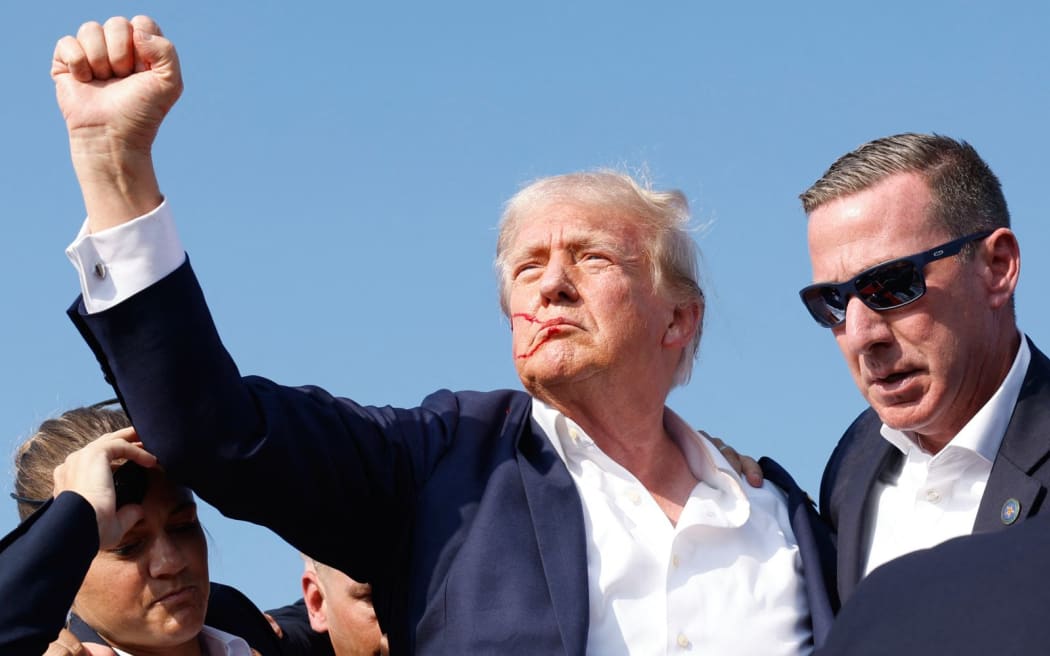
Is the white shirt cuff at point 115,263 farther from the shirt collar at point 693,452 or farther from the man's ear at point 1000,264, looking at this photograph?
the man's ear at point 1000,264

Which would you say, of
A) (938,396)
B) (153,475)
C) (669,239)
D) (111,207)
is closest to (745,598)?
(938,396)

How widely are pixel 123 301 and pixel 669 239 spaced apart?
1961 mm

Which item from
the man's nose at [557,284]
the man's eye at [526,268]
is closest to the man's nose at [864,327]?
the man's nose at [557,284]

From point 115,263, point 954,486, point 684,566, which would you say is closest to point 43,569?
point 115,263

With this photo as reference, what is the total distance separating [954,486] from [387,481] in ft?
5.48

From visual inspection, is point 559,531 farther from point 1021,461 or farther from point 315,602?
point 315,602

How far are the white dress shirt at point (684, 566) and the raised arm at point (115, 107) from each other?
133 mm

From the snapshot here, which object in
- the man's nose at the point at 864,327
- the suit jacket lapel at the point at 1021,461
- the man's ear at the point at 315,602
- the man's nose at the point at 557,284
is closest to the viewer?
the suit jacket lapel at the point at 1021,461

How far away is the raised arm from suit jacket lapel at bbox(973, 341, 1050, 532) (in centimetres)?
239

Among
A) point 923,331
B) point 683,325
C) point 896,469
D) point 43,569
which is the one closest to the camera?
point 43,569

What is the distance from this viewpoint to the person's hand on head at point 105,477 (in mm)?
4098

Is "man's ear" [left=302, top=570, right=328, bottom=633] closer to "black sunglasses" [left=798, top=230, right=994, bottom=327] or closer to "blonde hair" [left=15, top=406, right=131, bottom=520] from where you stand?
"blonde hair" [left=15, top=406, right=131, bottom=520]

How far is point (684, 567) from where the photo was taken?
4.65 m

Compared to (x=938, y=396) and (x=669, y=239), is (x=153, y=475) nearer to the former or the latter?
(x=669, y=239)
